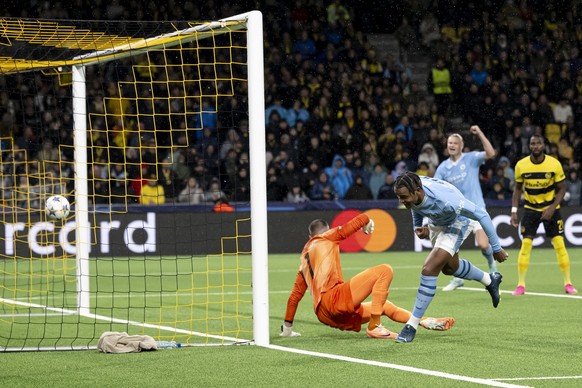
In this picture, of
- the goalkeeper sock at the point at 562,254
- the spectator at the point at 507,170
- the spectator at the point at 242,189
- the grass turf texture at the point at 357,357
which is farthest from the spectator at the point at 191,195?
the grass turf texture at the point at 357,357

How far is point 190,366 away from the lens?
773 centimetres

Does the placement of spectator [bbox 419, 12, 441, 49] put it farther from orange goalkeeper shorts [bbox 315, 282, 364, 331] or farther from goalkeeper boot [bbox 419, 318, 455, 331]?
orange goalkeeper shorts [bbox 315, 282, 364, 331]

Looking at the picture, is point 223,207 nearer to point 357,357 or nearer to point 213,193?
point 213,193

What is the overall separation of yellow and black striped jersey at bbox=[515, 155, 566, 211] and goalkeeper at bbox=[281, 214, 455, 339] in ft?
16.7

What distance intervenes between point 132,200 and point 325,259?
41.7ft

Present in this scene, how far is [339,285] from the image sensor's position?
8.90 metres

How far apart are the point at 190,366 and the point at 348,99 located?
60.2 ft

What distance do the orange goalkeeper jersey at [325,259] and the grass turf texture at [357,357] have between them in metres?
0.49

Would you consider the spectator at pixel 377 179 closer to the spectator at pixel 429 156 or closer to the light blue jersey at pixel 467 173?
the spectator at pixel 429 156

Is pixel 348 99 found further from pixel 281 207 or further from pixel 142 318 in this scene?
pixel 142 318

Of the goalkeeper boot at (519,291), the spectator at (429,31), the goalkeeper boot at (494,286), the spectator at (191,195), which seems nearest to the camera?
the goalkeeper boot at (494,286)

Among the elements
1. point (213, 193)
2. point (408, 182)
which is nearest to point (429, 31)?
point (213, 193)

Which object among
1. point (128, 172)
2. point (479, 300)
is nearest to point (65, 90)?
point (128, 172)

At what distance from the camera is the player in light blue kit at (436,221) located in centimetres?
893
